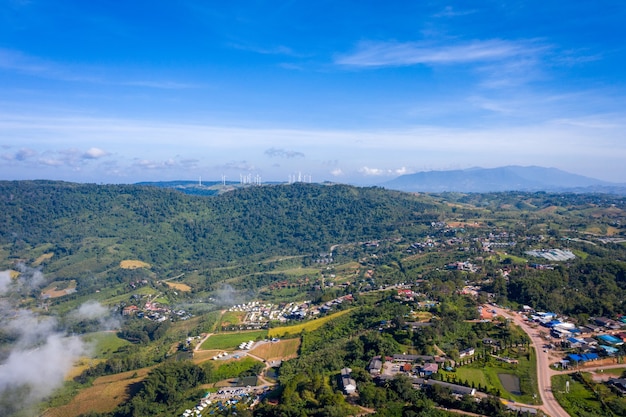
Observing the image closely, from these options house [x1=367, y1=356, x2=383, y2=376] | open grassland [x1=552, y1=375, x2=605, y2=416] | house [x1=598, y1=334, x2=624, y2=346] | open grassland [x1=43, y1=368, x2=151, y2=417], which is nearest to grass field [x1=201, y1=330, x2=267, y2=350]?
open grassland [x1=43, y1=368, x2=151, y2=417]

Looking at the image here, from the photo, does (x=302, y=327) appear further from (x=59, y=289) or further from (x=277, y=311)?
(x=59, y=289)

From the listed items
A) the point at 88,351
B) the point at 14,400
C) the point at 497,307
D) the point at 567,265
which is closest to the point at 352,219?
the point at 567,265

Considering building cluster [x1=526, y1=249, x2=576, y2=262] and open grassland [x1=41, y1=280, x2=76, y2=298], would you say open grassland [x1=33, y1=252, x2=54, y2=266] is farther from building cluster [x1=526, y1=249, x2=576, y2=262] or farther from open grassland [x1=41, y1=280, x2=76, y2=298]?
building cluster [x1=526, y1=249, x2=576, y2=262]

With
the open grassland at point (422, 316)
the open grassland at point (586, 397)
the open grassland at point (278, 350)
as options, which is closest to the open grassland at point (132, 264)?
the open grassland at point (278, 350)

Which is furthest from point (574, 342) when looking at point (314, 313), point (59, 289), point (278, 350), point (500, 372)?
point (59, 289)

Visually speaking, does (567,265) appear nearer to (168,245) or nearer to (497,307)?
(497,307)
